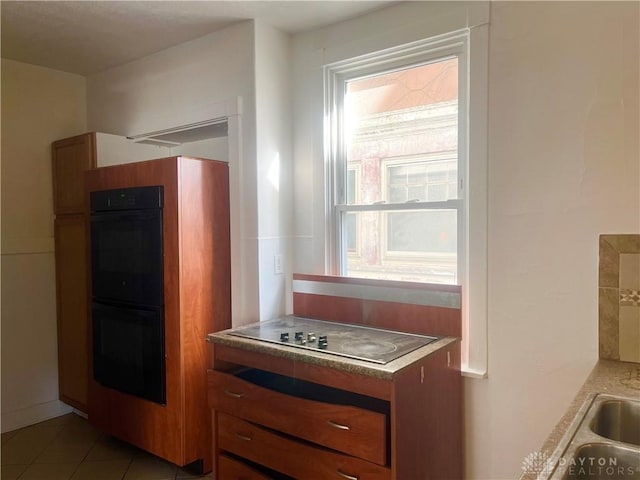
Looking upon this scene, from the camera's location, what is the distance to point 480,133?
6.68 ft

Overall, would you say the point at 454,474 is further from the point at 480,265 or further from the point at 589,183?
the point at 589,183

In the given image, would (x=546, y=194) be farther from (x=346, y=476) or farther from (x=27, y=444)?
(x=27, y=444)

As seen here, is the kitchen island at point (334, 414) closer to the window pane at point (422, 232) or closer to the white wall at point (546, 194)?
the white wall at point (546, 194)

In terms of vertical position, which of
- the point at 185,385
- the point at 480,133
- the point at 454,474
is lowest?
the point at 454,474

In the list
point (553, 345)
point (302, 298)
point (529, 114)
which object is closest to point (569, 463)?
point (553, 345)

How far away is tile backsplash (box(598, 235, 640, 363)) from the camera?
1723mm

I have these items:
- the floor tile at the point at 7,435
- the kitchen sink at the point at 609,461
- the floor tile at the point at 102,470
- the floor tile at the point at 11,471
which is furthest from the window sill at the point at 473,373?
the floor tile at the point at 7,435

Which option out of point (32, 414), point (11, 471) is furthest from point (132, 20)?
point (32, 414)

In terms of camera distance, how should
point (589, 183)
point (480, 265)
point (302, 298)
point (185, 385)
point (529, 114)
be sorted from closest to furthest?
point (589, 183), point (529, 114), point (480, 265), point (185, 385), point (302, 298)

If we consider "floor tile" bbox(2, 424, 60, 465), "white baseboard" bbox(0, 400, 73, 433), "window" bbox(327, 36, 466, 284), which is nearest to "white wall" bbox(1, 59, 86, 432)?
"white baseboard" bbox(0, 400, 73, 433)

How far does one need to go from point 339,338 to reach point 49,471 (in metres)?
1.86

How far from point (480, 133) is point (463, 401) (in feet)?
3.93

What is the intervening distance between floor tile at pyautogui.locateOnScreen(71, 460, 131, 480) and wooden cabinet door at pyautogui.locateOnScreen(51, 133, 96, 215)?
5.14 ft

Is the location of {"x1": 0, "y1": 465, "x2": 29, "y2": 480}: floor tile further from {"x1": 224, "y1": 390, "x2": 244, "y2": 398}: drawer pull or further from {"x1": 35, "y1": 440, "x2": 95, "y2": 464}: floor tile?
{"x1": 224, "y1": 390, "x2": 244, "y2": 398}: drawer pull
